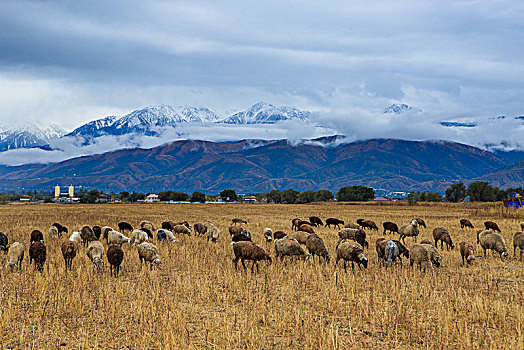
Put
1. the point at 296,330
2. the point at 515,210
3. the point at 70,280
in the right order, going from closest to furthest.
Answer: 1. the point at 296,330
2. the point at 70,280
3. the point at 515,210

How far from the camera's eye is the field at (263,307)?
349 inches

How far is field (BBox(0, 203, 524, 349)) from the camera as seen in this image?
349 inches

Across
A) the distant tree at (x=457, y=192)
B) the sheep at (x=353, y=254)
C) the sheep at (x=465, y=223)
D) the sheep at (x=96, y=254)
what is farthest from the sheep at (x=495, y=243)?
the distant tree at (x=457, y=192)

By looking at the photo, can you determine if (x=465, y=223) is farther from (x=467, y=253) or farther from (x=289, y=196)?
(x=289, y=196)

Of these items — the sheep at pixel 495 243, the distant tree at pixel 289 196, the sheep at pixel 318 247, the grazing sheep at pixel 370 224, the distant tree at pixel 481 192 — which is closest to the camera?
the sheep at pixel 318 247

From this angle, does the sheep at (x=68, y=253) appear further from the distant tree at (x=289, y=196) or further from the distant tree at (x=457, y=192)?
the distant tree at (x=289, y=196)

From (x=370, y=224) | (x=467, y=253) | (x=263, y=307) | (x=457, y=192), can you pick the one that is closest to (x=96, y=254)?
(x=263, y=307)

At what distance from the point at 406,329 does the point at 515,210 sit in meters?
43.1

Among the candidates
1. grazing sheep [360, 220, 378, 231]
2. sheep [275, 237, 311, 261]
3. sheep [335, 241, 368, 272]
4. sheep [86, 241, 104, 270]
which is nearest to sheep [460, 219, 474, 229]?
grazing sheep [360, 220, 378, 231]

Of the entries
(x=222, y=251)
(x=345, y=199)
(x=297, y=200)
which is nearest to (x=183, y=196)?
(x=297, y=200)

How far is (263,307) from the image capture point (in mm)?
10820

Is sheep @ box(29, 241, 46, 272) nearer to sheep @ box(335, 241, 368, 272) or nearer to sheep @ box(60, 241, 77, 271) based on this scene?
sheep @ box(60, 241, 77, 271)

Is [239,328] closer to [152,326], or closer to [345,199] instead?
[152,326]

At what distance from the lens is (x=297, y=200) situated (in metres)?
157
